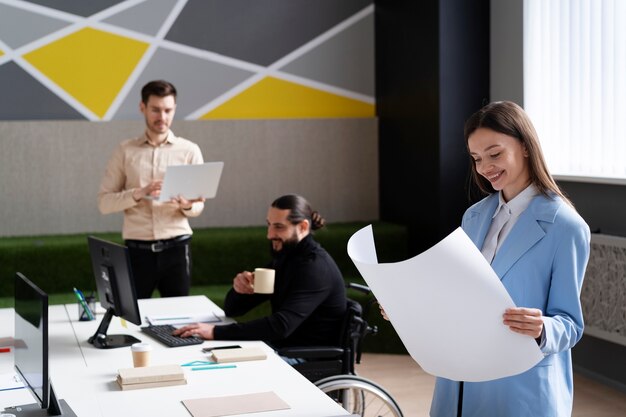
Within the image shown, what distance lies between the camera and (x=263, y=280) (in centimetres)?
355

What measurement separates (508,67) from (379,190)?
1.73m

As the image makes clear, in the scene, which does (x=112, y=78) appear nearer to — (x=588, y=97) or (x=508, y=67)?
(x=508, y=67)

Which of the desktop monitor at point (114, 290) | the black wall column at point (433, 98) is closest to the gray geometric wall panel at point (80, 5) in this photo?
the black wall column at point (433, 98)

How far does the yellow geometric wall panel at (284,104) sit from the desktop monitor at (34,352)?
4.43 metres

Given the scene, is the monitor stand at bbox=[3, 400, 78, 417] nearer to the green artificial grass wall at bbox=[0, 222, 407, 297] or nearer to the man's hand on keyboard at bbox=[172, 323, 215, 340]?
the man's hand on keyboard at bbox=[172, 323, 215, 340]

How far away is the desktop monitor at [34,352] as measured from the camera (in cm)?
219

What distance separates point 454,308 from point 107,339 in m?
1.71

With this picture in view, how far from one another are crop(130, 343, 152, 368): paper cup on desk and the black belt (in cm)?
177

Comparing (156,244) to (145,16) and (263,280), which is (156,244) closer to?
(263,280)

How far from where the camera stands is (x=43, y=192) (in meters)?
6.53

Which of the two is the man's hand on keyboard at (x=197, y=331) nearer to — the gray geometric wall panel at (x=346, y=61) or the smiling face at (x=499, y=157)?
the smiling face at (x=499, y=157)

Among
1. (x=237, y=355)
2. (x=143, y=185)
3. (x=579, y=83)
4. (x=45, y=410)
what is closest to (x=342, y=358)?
(x=237, y=355)

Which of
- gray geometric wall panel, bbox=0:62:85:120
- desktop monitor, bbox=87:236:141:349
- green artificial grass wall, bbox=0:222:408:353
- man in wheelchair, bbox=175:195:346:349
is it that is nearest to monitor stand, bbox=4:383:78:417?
desktop monitor, bbox=87:236:141:349

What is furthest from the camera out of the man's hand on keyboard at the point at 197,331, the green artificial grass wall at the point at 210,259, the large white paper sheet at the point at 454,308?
the green artificial grass wall at the point at 210,259
